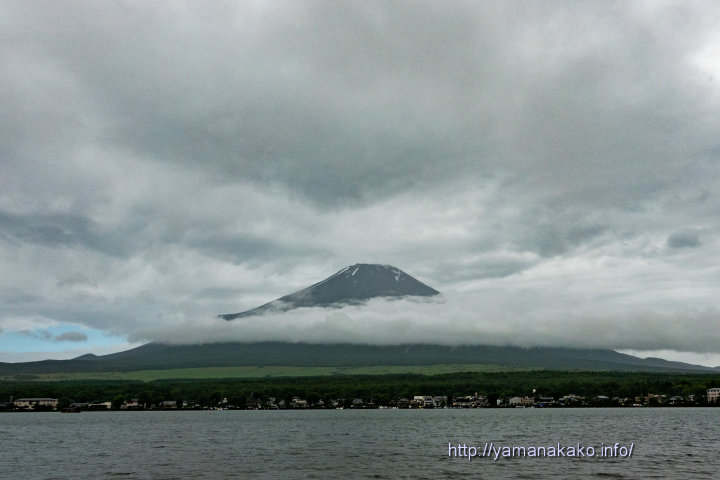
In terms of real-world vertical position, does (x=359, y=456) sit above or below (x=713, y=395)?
above

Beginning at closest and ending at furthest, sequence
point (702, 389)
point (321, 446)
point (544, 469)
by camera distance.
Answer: point (544, 469)
point (321, 446)
point (702, 389)

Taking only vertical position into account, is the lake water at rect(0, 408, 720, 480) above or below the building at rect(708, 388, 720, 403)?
above

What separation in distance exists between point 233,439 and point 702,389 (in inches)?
6297

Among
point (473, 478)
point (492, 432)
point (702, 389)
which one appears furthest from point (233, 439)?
point (702, 389)

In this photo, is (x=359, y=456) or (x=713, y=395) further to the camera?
(x=713, y=395)

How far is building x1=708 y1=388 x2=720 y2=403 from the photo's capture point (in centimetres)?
18238

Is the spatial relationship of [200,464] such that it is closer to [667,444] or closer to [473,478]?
[473,478]

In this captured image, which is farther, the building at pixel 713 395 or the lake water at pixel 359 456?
the building at pixel 713 395

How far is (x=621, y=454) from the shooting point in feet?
179

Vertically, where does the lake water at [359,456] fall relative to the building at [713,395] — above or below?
above

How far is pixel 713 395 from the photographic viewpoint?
184 metres

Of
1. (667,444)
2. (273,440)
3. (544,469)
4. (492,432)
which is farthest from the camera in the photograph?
(492,432)

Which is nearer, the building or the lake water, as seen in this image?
the lake water

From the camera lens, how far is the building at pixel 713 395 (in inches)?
7180
